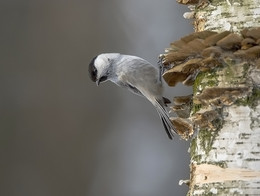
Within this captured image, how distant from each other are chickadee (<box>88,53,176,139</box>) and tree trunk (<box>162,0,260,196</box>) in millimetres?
967

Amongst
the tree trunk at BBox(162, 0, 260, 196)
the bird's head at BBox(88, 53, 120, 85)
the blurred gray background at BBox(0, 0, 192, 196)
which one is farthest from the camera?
the blurred gray background at BBox(0, 0, 192, 196)

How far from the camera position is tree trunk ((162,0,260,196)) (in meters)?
1.58

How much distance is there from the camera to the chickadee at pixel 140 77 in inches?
111

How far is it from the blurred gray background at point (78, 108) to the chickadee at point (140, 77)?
7.92 ft

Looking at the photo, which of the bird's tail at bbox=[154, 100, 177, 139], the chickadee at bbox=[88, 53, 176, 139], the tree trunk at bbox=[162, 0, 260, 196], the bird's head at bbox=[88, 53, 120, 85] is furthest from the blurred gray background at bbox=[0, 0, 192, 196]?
the tree trunk at bbox=[162, 0, 260, 196]

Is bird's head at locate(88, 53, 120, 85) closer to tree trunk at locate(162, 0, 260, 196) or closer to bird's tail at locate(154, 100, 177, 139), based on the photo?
bird's tail at locate(154, 100, 177, 139)

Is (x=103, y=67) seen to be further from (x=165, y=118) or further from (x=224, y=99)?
(x=224, y=99)

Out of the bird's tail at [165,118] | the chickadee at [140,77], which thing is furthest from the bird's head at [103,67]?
the bird's tail at [165,118]

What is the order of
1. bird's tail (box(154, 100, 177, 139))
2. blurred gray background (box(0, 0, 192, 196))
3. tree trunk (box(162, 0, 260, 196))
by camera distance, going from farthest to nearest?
blurred gray background (box(0, 0, 192, 196)) → bird's tail (box(154, 100, 177, 139)) → tree trunk (box(162, 0, 260, 196))

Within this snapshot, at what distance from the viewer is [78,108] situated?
5809 millimetres

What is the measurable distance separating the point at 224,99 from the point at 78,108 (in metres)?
4.21

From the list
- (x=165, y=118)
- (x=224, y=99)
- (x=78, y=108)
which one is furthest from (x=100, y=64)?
(x=78, y=108)

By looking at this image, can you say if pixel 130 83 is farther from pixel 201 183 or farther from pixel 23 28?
pixel 23 28

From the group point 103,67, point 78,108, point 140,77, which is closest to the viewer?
point 140,77
